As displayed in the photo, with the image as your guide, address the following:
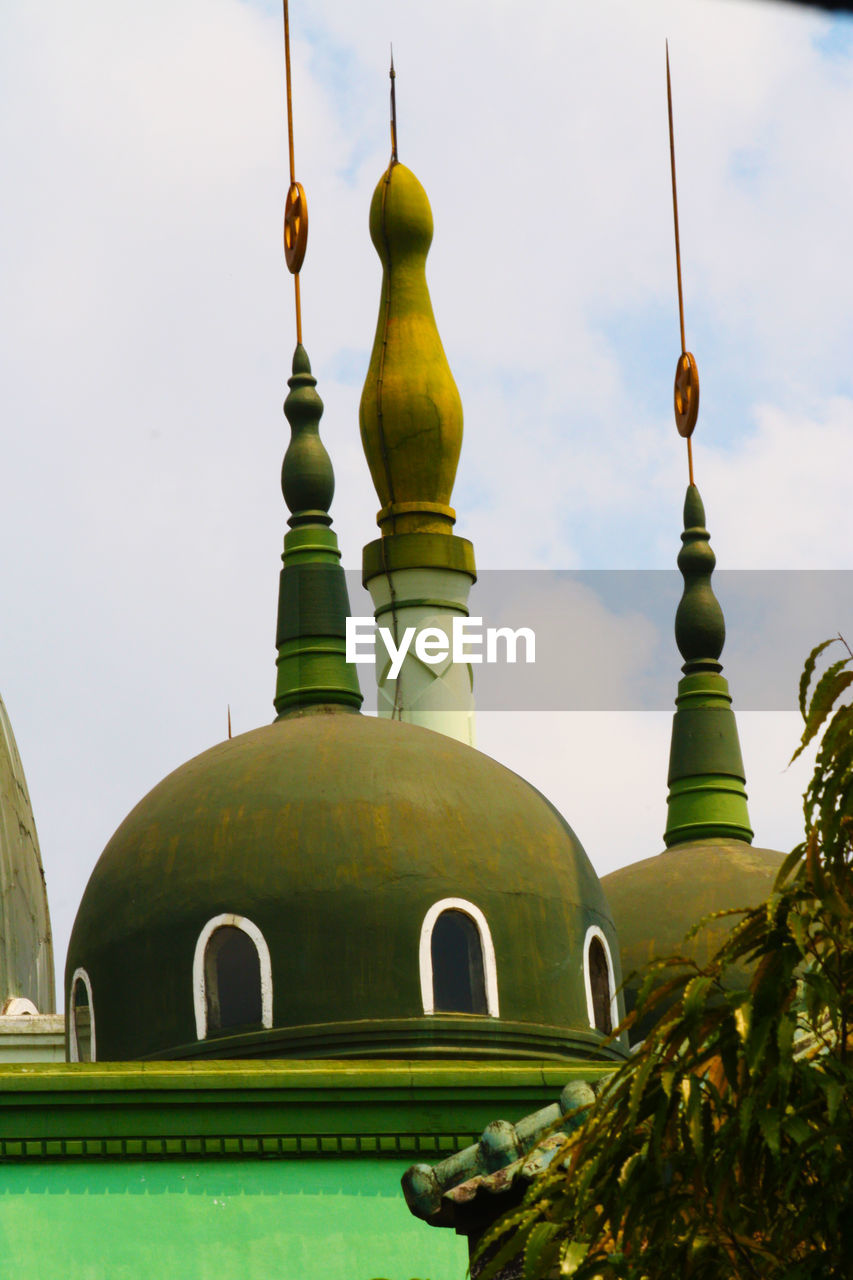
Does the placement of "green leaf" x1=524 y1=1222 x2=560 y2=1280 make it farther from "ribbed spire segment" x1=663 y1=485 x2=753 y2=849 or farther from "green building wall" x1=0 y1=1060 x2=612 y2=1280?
"ribbed spire segment" x1=663 y1=485 x2=753 y2=849

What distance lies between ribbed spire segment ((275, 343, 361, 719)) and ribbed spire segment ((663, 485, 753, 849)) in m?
4.04

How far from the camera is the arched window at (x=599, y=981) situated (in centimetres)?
1670

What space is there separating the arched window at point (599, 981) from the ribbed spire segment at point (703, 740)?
464 centimetres

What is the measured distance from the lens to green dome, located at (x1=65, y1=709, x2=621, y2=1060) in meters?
15.6

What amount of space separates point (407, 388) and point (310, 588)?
14.1ft

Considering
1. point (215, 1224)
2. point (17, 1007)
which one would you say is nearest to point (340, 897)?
point (215, 1224)

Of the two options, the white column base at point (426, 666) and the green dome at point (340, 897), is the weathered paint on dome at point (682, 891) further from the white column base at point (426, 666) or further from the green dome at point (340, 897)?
the green dome at point (340, 897)

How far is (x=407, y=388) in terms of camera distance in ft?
75.9

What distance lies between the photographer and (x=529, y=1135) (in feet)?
34.0

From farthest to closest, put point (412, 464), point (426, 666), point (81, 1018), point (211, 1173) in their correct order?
1. point (412, 464)
2. point (426, 666)
3. point (81, 1018)
4. point (211, 1173)

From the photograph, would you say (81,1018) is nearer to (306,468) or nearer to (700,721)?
(306,468)

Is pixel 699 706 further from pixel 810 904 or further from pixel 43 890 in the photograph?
pixel 810 904

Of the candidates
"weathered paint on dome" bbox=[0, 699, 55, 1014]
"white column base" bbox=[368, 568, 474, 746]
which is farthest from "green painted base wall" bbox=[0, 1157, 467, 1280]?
"white column base" bbox=[368, 568, 474, 746]

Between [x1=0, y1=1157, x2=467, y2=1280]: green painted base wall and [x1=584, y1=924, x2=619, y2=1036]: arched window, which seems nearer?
[x1=0, y1=1157, x2=467, y2=1280]: green painted base wall
